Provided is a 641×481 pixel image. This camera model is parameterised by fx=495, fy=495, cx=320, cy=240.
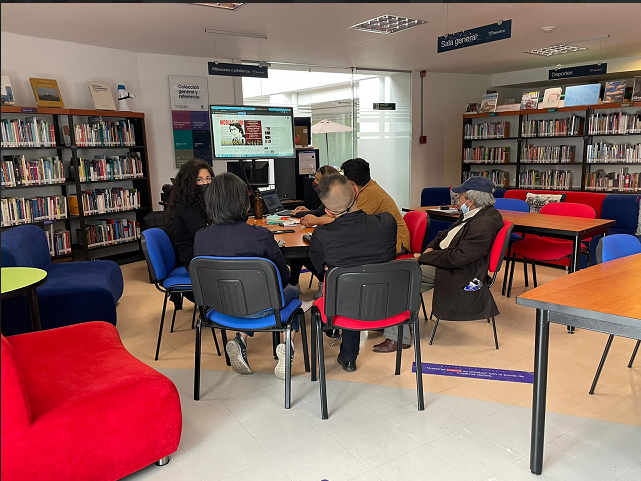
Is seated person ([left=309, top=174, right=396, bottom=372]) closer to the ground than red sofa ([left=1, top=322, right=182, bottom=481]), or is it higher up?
higher up

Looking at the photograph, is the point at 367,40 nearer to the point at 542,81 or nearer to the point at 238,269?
the point at 542,81

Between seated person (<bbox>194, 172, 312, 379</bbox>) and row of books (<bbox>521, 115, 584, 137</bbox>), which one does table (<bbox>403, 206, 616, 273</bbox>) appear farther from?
row of books (<bbox>521, 115, 584, 137</bbox>)

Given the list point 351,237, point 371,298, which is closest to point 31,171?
point 351,237

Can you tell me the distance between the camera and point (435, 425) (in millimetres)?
2535

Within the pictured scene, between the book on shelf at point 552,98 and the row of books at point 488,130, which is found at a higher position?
the book on shelf at point 552,98

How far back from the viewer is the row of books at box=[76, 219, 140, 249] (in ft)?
A: 20.5

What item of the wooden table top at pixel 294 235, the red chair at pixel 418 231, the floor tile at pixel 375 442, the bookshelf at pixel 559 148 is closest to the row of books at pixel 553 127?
the bookshelf at pixel 559 148

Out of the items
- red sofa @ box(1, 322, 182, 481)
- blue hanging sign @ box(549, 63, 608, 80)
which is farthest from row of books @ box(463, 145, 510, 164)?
red sofa @ box(1, 322, 182, 481)

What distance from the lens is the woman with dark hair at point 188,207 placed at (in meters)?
3.64

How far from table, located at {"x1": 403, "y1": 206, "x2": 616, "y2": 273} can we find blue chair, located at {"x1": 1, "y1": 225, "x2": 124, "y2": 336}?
11.6 ft

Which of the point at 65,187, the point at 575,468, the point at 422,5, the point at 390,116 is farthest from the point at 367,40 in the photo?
the point at 575,468

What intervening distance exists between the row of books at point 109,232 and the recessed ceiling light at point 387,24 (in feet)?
12.8

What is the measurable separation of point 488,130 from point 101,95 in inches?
260

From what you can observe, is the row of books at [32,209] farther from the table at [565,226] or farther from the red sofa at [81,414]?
the table at [565,226]
